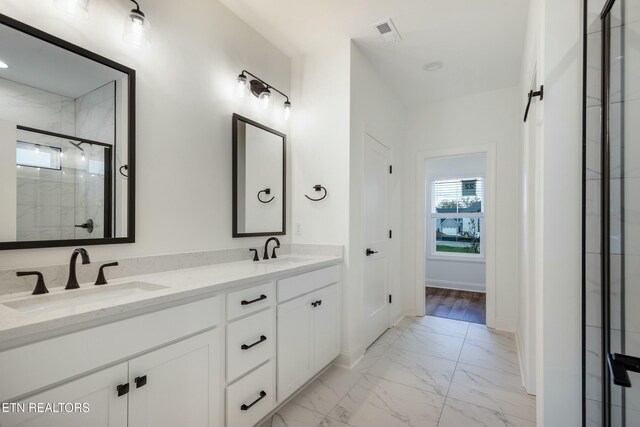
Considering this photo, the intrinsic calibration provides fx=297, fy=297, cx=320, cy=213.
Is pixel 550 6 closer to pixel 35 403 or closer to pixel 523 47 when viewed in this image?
pixel 523 47

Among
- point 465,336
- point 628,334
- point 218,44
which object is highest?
point 218,44

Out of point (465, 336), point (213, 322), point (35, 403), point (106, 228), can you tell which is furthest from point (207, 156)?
point (465, 336)

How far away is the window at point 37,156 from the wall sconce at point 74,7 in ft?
2.15

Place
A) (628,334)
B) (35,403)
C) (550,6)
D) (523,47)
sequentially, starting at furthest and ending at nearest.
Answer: (523,47), (550,6), (628,334), (35,403)

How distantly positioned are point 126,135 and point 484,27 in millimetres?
2702

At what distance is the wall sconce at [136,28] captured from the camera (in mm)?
1573

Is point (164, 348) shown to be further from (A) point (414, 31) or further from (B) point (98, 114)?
(A) point (414, 31)

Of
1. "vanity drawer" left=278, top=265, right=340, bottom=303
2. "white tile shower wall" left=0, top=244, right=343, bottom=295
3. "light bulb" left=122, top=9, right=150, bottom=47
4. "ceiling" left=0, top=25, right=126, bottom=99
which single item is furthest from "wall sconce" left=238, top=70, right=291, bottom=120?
"vanity drawer" left=278, top=265, right=340, bottom=303

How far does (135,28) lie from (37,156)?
2.74ft

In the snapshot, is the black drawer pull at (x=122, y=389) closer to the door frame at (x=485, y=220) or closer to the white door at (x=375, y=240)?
the white door at (x=375, y=240)

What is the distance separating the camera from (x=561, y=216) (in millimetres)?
1298

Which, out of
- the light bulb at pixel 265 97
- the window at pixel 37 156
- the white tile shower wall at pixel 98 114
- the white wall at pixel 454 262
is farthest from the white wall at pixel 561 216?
the white wall at pixel 454 262

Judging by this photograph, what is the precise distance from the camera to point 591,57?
3.97 feet

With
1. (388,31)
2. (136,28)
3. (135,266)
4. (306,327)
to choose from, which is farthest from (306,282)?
(388,31)
